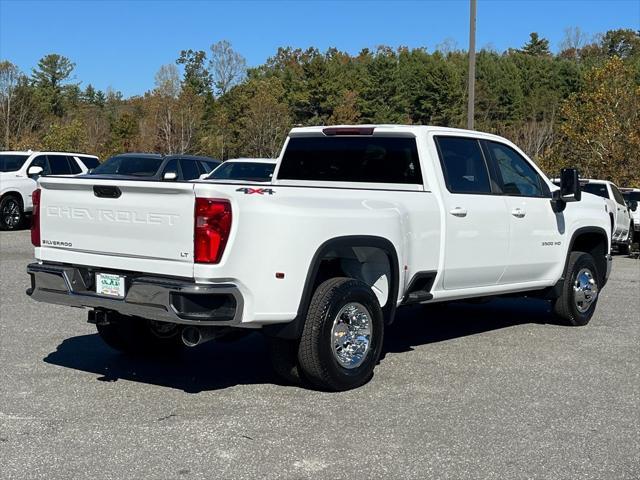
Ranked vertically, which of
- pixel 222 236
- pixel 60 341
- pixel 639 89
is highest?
pixel 639 89

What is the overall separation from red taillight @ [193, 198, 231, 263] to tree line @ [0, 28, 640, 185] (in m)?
31.2

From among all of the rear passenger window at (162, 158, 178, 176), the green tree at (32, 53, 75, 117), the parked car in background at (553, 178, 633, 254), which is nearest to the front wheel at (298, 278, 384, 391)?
the rear passenger window at (162, 158, 178, 176)

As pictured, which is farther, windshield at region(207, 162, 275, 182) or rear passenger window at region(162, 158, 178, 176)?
windshield at region(207, 162, 275, 182)

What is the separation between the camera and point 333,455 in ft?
15.1

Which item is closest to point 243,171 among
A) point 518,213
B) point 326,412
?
point 518,213

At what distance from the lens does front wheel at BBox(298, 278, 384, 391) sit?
5.71 metres

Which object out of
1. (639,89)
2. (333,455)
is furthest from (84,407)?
(639,89)

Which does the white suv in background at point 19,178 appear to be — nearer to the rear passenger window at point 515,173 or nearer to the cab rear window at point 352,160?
the cab rear window at point 352,160

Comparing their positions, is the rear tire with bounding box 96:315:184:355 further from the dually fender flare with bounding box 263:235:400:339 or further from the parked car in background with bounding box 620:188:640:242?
the parked car in background with bounding box 620:188:640:242

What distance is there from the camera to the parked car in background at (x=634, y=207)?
20402mm

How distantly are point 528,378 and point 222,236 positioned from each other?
9.53ft

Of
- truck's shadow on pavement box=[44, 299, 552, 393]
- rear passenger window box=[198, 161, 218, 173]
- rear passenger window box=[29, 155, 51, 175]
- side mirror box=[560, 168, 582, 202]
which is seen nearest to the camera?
truck's shadow on pavement box=[44, 299, 552, 393]

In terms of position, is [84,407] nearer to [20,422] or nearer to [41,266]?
[20,422]

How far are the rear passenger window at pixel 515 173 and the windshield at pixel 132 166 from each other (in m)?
10.6
